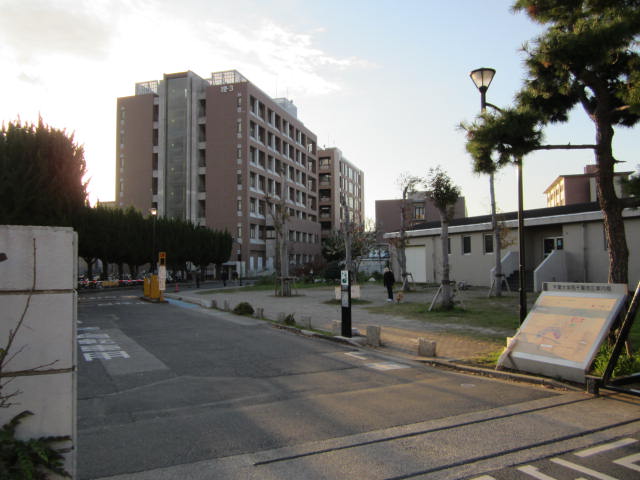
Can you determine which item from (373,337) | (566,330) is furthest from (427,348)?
(566,330)

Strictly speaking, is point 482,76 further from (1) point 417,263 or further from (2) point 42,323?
(1) point 417,263

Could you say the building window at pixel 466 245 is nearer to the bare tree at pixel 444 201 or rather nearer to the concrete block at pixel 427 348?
the bare tree at pixel 444 201

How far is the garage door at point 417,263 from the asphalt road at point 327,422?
88.2 ft

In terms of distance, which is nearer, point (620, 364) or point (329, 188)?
point (620, 364)

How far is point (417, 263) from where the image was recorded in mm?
36375

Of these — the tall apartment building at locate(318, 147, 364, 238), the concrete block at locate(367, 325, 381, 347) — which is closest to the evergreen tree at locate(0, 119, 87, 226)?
the concrete block at locate(367, 325, 381, 347)

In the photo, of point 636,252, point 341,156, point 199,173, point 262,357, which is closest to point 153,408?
point 262,357

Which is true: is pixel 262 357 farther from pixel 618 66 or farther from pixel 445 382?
pixel 618 66

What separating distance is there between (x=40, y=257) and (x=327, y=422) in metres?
3.69

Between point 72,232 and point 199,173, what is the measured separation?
204ft

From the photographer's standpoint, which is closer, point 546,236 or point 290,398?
point 290,398

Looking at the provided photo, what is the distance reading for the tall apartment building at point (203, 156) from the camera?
6147 centimetres

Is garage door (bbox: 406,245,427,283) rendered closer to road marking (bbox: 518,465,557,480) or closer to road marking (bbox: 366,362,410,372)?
road marking (bbox: 366,362,410,372)

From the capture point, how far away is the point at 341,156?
319 feet
